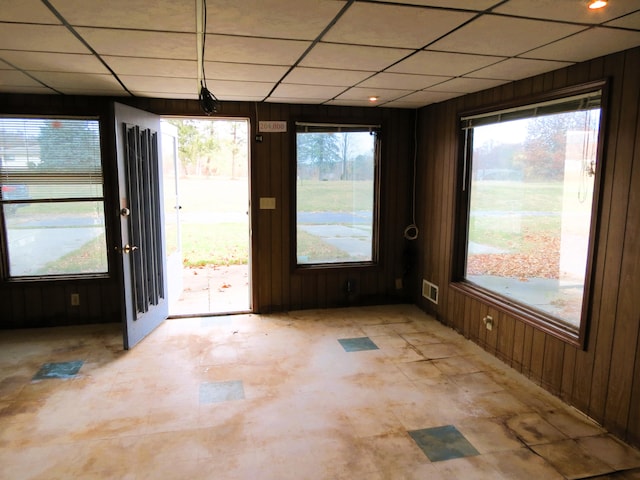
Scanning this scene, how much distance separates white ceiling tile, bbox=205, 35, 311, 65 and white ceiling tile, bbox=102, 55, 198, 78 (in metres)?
0.29

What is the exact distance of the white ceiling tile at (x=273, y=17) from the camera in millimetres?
1794

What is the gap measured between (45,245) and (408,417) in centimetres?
377

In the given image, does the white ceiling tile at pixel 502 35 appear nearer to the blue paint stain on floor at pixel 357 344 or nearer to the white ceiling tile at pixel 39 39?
the white ceiling tile at pixel 39 39

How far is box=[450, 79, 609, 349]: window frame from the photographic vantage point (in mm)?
2652

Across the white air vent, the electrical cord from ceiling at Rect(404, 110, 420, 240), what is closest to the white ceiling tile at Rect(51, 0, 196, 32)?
the electrical cord from ceiling at Rect(404, 110, 420, 240)

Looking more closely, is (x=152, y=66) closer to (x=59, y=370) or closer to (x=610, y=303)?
(x=59, y=370)

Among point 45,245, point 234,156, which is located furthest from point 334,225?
point 234,156

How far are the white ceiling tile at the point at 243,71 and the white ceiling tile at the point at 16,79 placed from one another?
1401 millimetres

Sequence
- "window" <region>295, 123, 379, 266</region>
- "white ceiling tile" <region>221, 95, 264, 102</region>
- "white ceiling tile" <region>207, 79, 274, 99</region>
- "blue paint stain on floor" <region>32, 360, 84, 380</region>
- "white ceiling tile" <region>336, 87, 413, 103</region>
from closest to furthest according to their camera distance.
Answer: "blue paint stain on floor" <region>32, 360, 84, 380</region> < "white ceiling tile" <region>207, 79, 274, 99</region> < "white ceiling tile" <region>336, 87, 413, 103</region> < "white ceiling tile" <region>221, 95, 264, 102</region> < "window" <region>295, 123, 379, 266</region>

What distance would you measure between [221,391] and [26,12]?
2.45 m

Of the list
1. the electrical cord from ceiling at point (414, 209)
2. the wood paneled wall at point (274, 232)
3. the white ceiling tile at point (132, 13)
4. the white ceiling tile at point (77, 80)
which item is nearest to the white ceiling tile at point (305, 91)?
the wood paneled wall at point (274, 232)

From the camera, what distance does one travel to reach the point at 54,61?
2.79 m

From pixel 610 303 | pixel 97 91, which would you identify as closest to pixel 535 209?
pixel 610 303

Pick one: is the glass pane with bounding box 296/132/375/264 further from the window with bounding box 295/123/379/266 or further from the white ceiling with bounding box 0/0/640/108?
the white ceiling with bounding box 0/0/640/108
